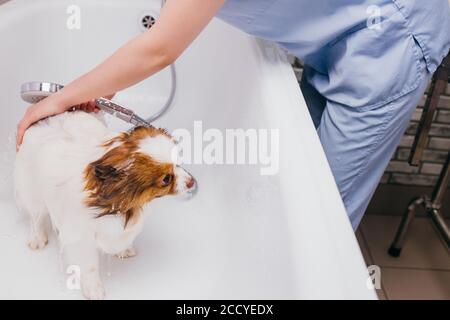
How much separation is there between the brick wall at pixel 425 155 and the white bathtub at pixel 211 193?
667mm

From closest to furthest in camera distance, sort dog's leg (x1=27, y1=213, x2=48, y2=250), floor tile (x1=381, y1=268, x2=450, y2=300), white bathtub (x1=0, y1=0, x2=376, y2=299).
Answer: white bathtub (x1=0, y1=0, x2=376, y2=299) < dog's leg (x1=27, y1=213, x2=48, y2=250) < floor tile (x1=381, y1=268, x2=450, y2=300)

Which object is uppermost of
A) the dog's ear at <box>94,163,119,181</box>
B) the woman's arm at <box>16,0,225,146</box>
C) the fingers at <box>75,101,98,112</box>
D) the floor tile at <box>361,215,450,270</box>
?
the woman's arm at <box>16,0,225,146</box>

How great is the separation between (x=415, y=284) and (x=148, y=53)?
1.13m

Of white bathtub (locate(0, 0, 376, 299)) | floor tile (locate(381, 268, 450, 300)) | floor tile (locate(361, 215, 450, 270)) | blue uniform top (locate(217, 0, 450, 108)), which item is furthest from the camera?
floor tile (locate(361, 215, 450, 270))

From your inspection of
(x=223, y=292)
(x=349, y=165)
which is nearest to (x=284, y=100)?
(x=349, y=165)

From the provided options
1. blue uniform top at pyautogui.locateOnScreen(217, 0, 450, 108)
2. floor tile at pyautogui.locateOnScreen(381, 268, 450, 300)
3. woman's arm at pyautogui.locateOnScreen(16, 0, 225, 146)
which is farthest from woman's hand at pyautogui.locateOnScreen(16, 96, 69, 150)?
floor tile at pyautogui.locateOnScreen(381, 268, 450, 300)

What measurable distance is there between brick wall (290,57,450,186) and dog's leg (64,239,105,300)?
1100 millimetres

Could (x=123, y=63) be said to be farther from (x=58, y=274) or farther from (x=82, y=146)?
(x=58, y=274)

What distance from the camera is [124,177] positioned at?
0.85m

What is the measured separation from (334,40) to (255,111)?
0.23 metres

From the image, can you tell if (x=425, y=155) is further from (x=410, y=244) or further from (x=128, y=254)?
(x=128, y=254)

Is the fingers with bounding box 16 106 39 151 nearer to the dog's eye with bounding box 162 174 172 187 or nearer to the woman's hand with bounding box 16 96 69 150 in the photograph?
the woman's hand with bounding box 16 96 69 150

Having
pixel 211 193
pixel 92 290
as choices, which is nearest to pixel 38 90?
pixel 92 290

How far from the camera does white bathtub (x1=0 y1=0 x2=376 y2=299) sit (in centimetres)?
80
